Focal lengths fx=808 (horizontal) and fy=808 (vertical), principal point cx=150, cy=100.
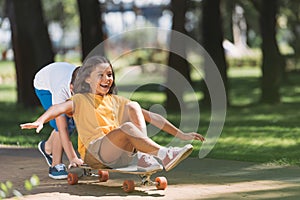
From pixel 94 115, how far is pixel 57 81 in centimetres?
82

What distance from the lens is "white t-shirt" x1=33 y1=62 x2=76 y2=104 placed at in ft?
27.9

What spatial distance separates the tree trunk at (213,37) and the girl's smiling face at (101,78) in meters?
13.6

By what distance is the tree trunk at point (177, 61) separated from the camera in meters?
19.4

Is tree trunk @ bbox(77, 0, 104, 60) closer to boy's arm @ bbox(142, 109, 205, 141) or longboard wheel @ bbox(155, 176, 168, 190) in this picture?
boy's arm @ bbox(142, 109, 205, 141)

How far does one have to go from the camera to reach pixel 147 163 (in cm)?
770

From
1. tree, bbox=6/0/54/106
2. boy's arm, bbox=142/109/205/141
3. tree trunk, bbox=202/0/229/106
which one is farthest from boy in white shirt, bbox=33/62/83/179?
tree, bbox=6/0/54/106

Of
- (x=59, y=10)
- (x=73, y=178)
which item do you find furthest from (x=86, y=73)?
(x=59, y=10)

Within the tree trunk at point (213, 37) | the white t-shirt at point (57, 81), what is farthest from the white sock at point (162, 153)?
the tree trunk at point (213, 37)

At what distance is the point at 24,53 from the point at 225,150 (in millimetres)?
11513

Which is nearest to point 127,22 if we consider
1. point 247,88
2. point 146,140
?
point 247,88

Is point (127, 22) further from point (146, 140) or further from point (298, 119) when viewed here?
point (146, 140)

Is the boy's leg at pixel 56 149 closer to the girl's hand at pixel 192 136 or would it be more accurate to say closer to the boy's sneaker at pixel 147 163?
the boy's sneaker at pixel 147 163

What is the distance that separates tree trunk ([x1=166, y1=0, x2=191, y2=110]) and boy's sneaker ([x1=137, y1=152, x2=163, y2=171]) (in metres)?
11.2

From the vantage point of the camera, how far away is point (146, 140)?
7.52 meters
